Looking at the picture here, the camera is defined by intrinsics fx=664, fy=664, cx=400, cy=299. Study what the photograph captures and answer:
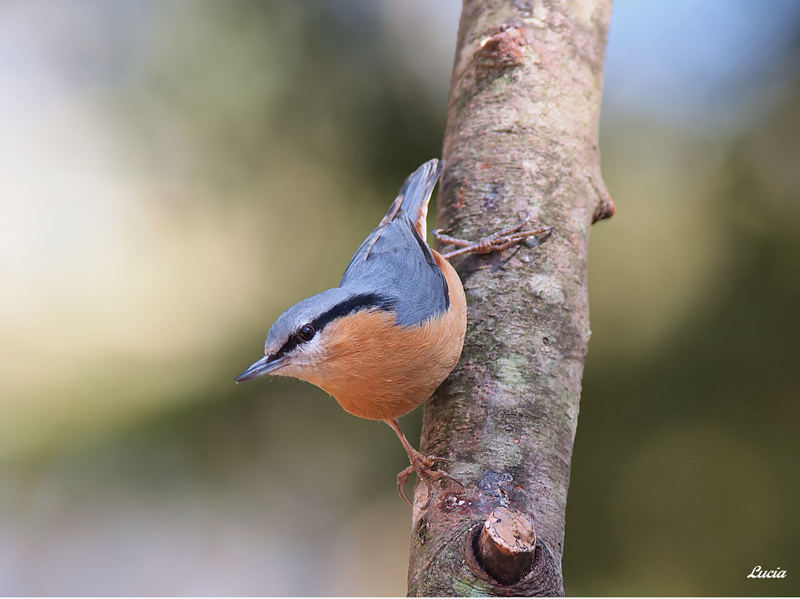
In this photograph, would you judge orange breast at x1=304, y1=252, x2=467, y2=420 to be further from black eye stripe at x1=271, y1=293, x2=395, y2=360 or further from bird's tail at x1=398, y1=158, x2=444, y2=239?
bird's tail at x1=398, y1=158, x2=444, y2=239

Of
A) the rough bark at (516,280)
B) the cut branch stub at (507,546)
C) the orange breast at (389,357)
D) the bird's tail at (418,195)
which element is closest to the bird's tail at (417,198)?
the bird's tail at (418,195)

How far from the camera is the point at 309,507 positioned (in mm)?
3547

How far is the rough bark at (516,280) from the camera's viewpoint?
4.87 ft

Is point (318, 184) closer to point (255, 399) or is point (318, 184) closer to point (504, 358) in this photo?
point (255, 399)

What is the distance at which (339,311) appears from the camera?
1.93 metres

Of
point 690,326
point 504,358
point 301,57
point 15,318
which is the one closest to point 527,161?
point 504,358

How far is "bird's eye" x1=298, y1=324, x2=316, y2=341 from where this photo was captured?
187cm

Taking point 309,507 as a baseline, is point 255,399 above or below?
above

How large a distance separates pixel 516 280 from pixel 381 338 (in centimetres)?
43

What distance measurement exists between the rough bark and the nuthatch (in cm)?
5

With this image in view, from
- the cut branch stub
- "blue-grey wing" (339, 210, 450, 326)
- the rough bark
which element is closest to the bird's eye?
"blue-grey wing" (339, 210, 450, 326)

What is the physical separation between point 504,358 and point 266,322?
6.68 ft

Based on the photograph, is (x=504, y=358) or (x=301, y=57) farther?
(x=301, y=57)

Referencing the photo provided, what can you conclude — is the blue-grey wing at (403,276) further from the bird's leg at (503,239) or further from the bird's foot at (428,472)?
the bird's foot at (428,472)
